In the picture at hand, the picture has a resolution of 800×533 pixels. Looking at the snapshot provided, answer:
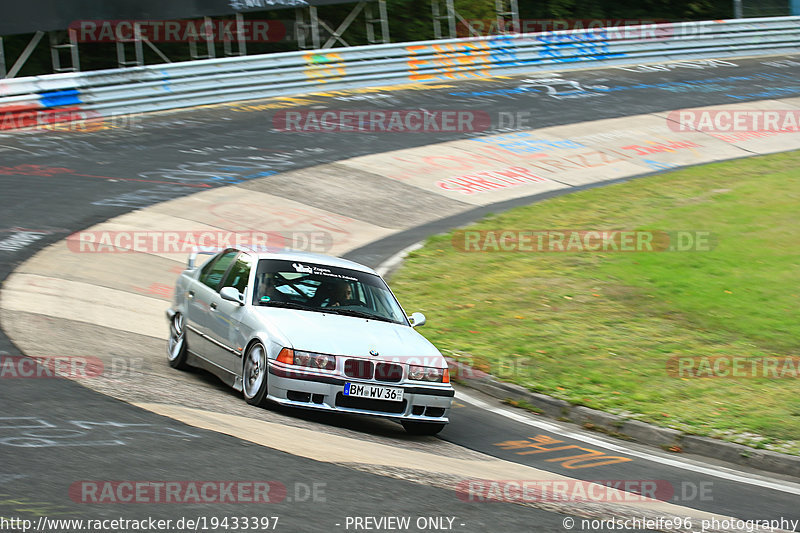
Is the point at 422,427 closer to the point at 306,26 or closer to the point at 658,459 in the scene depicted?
the point at 658,459

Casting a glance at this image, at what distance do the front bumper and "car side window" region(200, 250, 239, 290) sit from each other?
2.06m

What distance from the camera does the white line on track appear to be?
8.03m

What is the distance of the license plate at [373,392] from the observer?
8.22m

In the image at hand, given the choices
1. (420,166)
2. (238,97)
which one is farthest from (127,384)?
(238,97)

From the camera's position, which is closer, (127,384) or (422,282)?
(127,384)

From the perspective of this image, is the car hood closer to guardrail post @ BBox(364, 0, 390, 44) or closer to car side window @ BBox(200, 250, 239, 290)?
car side window @ BBox(200, 250, 239, 290)

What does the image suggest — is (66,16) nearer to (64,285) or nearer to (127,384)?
(64,285)

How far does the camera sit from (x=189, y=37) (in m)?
30.5

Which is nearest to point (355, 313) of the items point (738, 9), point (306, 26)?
point (306, 26)

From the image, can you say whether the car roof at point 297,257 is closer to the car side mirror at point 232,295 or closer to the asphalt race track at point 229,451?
the car side mirror at point 232,295

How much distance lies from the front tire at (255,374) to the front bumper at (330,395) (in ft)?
0.37

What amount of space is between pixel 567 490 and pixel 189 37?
86.1 ft

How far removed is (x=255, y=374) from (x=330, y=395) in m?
0.77

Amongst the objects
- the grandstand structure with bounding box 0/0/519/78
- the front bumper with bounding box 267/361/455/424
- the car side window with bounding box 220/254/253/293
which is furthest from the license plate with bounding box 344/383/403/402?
the grandstand structure with bounding box 0/0/519/78
